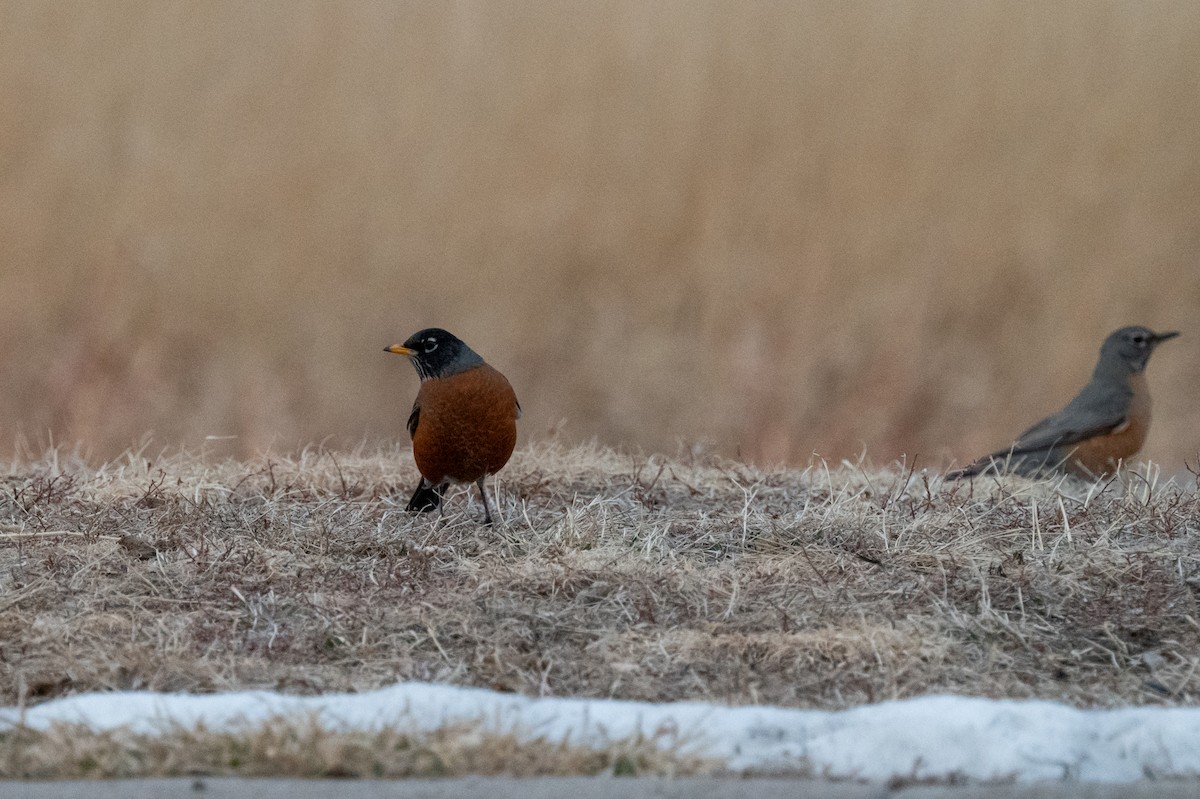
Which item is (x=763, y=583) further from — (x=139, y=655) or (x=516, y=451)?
(x=516, y=451)

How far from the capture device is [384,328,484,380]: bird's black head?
627 cm

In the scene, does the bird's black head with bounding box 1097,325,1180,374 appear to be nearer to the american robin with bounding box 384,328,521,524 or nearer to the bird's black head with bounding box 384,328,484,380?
the american robin with bounding box 384,328,521,524

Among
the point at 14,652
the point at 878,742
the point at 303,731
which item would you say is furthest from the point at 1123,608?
the point at 14,652

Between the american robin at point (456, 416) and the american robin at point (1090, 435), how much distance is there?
273cm

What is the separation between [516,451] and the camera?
7.59 meters

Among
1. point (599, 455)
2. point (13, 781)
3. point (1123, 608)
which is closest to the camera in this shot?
point (13, 781)

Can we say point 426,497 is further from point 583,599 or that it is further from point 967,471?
point 967,471

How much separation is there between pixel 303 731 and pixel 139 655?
1.04m

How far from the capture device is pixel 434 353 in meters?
6.30

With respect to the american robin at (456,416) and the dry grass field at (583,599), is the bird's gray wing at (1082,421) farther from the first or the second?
the american robin at (456,416)

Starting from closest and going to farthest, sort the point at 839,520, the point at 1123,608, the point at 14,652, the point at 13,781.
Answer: the point at 13,781 < the point at 14,652 < the point at 1123,608 < the point at 839,520

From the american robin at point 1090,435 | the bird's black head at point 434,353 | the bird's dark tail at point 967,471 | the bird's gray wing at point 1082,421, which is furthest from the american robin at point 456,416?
the bird's gray wing at point 1082,421

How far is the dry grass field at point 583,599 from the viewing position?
13.2 ft

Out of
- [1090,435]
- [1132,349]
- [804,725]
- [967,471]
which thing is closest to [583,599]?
[804,725]
